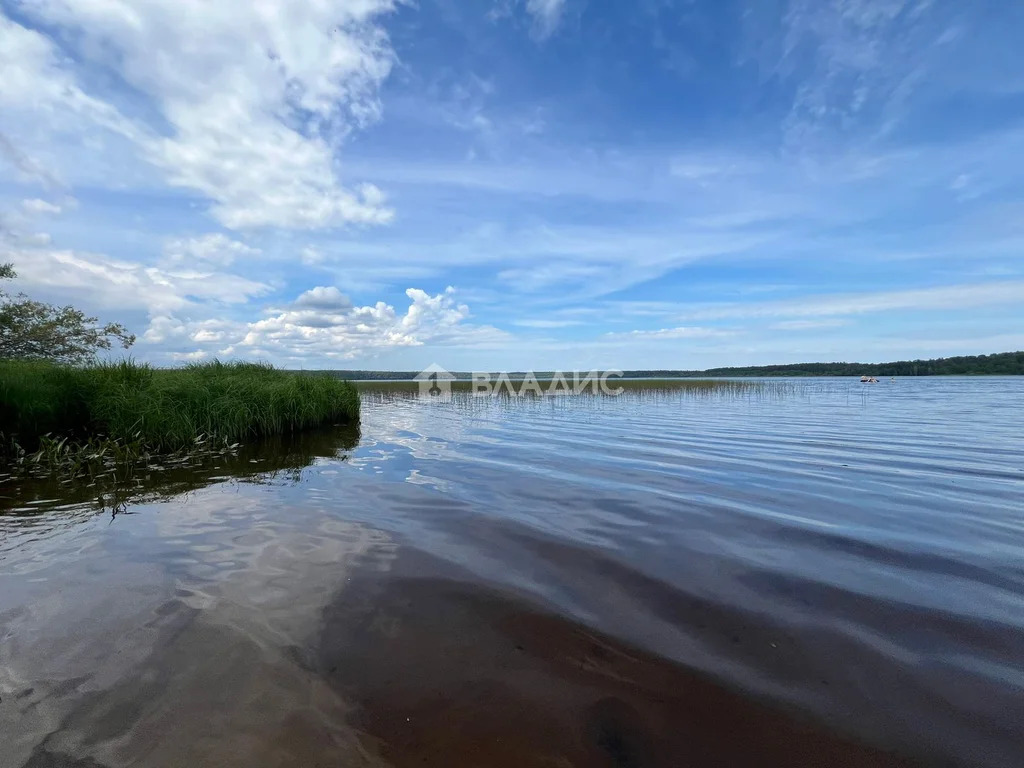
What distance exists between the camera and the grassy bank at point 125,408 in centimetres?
982

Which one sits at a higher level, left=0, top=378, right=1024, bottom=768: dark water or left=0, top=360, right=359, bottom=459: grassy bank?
left=0, top=360, right=359, bottom=459: grassy bank

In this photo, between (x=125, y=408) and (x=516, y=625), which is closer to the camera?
(x=516, y=625)

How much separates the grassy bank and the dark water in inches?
141

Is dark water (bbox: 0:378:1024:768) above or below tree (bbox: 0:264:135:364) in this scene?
below

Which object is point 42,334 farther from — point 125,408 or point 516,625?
point 516,625

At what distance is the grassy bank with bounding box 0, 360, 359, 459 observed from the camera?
9820 millimetres

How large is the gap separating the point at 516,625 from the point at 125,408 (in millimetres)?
11284

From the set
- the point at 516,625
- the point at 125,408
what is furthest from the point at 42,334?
the point at 516,625

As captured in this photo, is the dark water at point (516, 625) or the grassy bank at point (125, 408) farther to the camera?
the grassy bank at point (125, 408)

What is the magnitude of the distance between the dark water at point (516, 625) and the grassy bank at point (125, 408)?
3.57 meters

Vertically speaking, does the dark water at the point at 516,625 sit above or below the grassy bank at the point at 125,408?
below

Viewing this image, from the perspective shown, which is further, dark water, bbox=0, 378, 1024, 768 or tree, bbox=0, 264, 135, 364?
tree, bbox=0, 264, 135, 364

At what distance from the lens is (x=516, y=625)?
345 centimetres

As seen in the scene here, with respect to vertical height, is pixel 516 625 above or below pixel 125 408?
below
